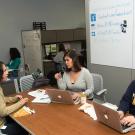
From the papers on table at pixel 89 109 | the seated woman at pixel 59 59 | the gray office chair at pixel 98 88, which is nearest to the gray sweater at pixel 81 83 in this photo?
the gray office chair at pixel 98 88

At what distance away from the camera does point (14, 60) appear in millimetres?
6992

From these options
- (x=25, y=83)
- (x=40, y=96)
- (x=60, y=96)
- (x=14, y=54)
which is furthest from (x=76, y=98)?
(x=14, y=54)

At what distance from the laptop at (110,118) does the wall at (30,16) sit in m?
5.75

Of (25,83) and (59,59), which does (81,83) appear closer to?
(25,83)

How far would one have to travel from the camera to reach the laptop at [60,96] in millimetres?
2600

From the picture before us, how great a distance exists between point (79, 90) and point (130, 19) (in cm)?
128

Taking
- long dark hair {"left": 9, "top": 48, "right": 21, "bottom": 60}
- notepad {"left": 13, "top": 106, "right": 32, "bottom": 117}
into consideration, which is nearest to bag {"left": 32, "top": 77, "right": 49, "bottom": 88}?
notepad {"left": 13, "top": 106, "right": 32, "bottom": 117}

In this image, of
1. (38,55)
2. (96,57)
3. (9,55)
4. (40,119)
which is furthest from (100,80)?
(9,55)

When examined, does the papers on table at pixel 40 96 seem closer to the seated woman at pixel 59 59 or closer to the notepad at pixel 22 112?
the notepad at pixel 22 112

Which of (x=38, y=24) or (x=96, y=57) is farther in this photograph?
(x=38, y=24)

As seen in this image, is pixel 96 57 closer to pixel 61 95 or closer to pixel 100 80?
pixel 100 80

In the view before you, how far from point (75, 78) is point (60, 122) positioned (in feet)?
4.11

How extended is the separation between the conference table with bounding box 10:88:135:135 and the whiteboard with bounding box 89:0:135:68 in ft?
4.81

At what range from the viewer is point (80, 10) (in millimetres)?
8484
